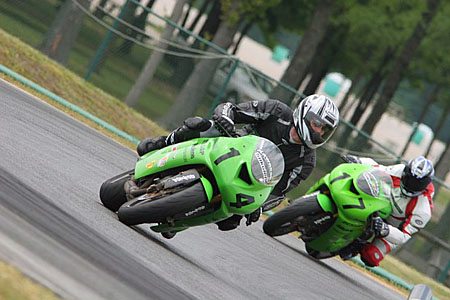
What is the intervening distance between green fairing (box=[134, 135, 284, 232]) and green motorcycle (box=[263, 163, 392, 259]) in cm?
476

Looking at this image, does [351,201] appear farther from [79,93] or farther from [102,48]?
[102,48]

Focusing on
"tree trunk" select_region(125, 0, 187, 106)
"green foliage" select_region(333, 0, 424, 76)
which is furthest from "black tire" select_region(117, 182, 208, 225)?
"green foliage" select_region(333, 0, 424, 76)

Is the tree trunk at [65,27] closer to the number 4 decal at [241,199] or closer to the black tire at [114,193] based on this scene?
the black tire at [114,193]

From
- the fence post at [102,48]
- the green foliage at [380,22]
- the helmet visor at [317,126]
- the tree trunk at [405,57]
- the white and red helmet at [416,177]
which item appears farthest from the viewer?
the green foliage at [380,22]

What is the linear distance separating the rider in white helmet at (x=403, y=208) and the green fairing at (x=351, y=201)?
5.5 inches

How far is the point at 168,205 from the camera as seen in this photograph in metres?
11.4

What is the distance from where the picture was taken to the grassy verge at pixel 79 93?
2227 cm

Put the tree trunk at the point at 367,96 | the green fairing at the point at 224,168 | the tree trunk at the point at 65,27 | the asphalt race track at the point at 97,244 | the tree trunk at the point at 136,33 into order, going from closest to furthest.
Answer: the asphalt race track at the point at 97,244 < the green fairing at the point at 224,168 < the tree trunk at the point at 65,27 < the tree trunk at the point at 136,33 < the tree trunk at the point at 367,96

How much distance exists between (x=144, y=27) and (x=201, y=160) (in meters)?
14.0

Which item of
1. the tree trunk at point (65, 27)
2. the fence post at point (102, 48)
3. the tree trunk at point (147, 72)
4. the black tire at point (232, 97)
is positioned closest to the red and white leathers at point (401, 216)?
the fence post at point (102, 48)

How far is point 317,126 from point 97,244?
364 centimetres

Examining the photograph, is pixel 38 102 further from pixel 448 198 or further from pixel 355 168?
pixel 448 198

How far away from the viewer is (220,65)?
1048 inches

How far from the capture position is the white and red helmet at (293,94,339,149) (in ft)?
42.8
